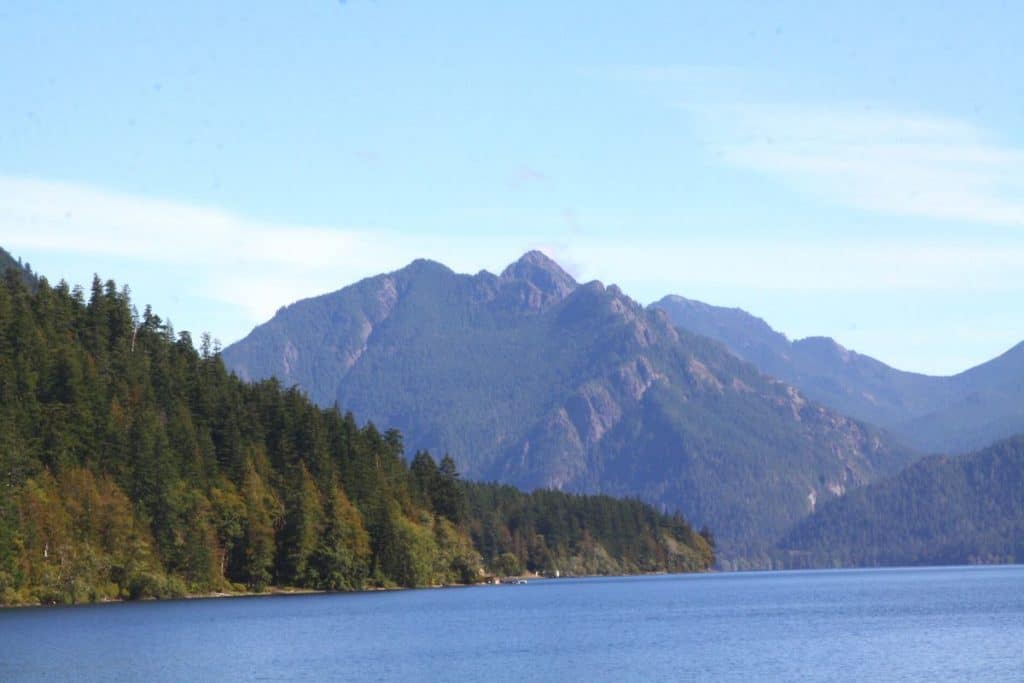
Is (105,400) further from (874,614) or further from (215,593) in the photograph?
(874,614)

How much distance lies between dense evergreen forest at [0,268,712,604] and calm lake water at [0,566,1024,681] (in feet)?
19.2

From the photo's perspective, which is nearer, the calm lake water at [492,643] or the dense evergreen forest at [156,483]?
the calm lake water at [492,643]

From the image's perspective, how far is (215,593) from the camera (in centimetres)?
16350

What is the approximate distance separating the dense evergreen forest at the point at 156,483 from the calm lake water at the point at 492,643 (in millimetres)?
5842

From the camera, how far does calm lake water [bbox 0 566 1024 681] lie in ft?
288

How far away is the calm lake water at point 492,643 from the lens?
8781cm

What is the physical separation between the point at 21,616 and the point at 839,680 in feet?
230

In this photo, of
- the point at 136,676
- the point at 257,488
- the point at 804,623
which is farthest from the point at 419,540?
the point at 136,676

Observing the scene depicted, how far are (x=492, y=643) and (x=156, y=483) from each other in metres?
58.4

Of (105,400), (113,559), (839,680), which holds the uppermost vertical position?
(105,400)

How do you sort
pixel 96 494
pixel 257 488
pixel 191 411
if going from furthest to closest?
pixel 191 411
pixel 257 488
pixel 96 494

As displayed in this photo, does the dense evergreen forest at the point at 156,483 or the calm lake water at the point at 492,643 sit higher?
the dense evergreen forest at the point at 156,483

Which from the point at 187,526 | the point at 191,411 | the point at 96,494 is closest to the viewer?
the point at 96,494

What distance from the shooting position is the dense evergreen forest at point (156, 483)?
5517 inches
